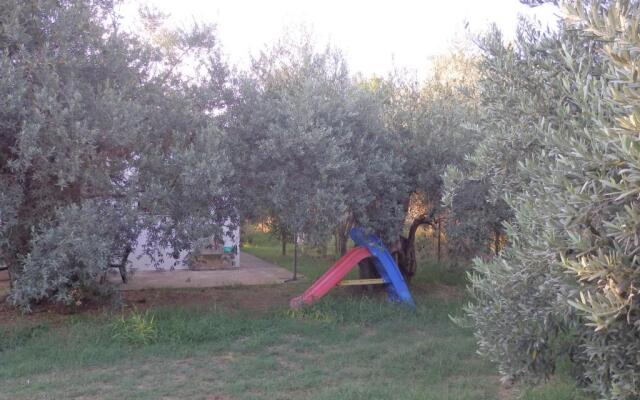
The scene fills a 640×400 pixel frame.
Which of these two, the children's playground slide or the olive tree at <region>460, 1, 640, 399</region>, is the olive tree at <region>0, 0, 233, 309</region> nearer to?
the children's playground slide

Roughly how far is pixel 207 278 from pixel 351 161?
6940mm

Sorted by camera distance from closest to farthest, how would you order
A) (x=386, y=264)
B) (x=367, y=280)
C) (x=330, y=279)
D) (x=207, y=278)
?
(x=330, y=279), (x=386, y=264), (x=367, y=280), (x=207, y=278)

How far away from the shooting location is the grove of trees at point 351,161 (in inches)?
130

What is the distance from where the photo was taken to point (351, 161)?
9078 mm

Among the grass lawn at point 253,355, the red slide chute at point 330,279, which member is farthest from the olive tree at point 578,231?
the red slide chute at point 330,279

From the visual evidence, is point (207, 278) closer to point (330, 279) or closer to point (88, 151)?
point (330, 279)

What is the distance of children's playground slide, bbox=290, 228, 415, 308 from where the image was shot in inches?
417

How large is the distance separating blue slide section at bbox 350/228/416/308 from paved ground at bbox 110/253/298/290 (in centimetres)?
384

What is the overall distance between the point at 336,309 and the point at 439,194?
102 inches

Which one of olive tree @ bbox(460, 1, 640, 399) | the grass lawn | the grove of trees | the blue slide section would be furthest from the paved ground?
olive tree @ bbox(460, 1, 640, 399)

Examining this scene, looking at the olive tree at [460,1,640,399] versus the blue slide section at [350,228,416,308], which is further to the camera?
the blue slide section at [350,228,416,308]

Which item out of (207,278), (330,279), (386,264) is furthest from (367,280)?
(207,278)

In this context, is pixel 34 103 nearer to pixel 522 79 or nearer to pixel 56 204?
pixel 56 204

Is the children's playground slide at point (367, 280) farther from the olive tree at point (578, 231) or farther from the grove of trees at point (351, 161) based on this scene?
the olive tree at point (578, 231)
